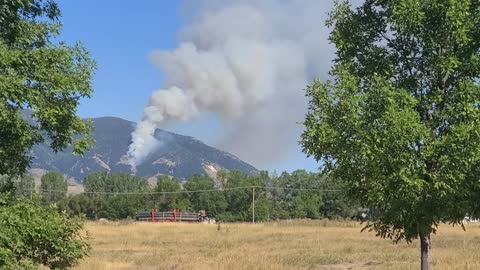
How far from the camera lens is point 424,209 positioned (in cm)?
952

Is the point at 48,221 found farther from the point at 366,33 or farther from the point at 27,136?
the point at 366,33

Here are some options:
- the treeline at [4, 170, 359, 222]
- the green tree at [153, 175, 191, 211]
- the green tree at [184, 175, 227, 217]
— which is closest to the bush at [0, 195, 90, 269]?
the treeline at [4, 170, 359, 222]

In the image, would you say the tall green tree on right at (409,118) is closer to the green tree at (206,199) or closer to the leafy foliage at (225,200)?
the leafy foliage at (225,200)

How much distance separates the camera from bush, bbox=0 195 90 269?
815 cm

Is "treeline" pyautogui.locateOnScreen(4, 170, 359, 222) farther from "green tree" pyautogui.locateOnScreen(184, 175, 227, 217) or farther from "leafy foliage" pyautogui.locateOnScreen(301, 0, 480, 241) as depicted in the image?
"leafy foliage" pyautogui.locateOnScreen(301, 0, 480, 241)

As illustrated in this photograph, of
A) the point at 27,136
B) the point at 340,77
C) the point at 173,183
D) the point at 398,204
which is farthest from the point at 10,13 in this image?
the point at 173,183

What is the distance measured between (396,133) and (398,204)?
142 cm

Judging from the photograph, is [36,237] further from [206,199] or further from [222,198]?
[222,198]

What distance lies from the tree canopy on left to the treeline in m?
105

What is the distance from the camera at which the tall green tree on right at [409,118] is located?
28.2 ft

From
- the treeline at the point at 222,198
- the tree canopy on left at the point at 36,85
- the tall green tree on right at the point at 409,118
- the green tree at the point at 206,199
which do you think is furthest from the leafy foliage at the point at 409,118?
the green tree at the point at 206,199

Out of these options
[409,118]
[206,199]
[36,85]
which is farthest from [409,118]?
[206,199]

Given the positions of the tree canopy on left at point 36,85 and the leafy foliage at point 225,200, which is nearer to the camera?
the tree canopy on left at point 36,85

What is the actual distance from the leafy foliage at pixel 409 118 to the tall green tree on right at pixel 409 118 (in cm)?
2
